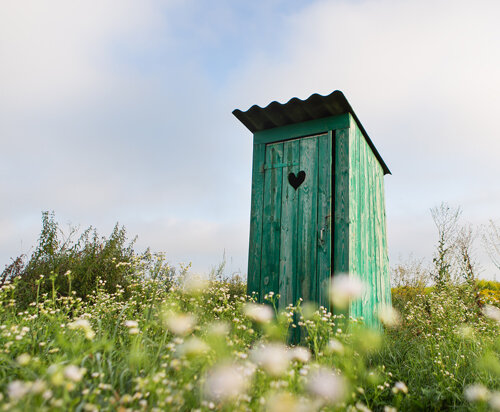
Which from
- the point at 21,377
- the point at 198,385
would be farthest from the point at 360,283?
the point at 21,377

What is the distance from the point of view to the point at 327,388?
1.82m

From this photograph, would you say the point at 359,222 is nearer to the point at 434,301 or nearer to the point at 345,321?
the point at 345,321

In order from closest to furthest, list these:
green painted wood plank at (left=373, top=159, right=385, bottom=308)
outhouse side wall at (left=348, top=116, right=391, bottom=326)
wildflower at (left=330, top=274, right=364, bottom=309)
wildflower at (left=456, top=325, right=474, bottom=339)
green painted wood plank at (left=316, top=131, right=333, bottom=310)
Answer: wildflower at (left=456, top=325, right=474, bottom=339) → wildflower at (left=330, top=274, right=364, bottom=309) → green painted wood plank at (left=316, top=131, right=333, bottom=310) → outhouse side wall at (left=348, top=116, right=391, bottom=326) → green painted wood plank at (left=373, top=159, right=385, bottom=308)

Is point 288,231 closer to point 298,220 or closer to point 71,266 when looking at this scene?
point 298,220

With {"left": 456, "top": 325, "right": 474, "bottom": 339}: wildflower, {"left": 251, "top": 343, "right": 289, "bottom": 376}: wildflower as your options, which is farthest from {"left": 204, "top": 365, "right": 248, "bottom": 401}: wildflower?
{"left": 456, "top": 325, "right": 474, "bottom": 339}: wildflower

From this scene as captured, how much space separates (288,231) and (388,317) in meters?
2.52

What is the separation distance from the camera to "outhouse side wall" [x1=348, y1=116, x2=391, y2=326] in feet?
13.3

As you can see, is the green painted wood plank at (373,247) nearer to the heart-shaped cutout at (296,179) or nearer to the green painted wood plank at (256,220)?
the heart-shaped cutout at (296,179)

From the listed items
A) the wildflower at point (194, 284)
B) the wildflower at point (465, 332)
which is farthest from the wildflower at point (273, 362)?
the wildflower at point (465, 332)

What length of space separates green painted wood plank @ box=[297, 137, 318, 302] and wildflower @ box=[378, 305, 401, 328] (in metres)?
1.84

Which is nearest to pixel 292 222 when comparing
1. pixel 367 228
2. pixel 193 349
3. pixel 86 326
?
pixel 367 228

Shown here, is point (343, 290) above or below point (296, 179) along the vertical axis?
below

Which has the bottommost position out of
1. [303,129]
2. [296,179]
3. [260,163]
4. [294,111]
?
[296,179]

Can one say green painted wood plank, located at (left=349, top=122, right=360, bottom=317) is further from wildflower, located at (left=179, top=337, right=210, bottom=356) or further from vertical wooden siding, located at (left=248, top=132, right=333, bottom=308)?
wildflower, located at (left=179, top=337, right=210, bottom=356)
